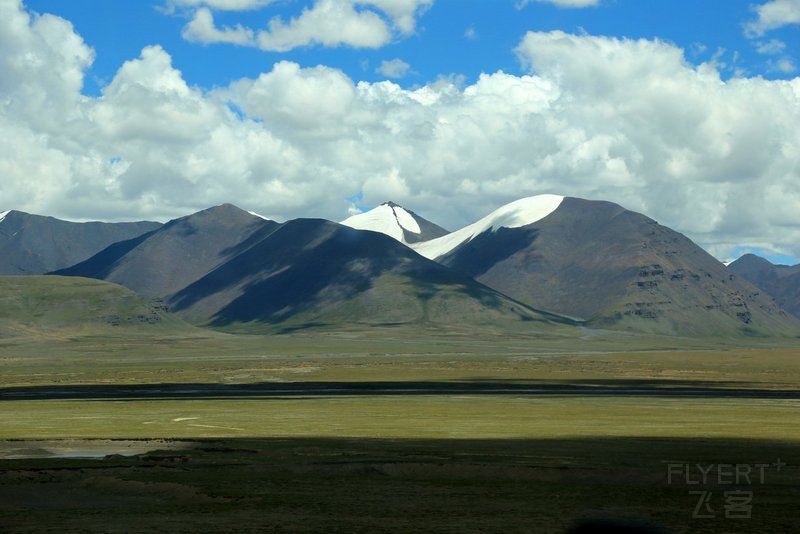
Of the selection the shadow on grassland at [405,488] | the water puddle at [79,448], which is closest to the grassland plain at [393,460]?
the shadow on grassland at [405,488]

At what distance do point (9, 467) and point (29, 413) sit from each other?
39433mm

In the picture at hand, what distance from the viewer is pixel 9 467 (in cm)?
4675

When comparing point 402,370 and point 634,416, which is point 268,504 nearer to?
point 634,416

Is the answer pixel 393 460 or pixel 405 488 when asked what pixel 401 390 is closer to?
pixel 393 460

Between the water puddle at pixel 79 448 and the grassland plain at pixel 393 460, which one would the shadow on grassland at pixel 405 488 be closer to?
the grassland plain at pixel 393 460
